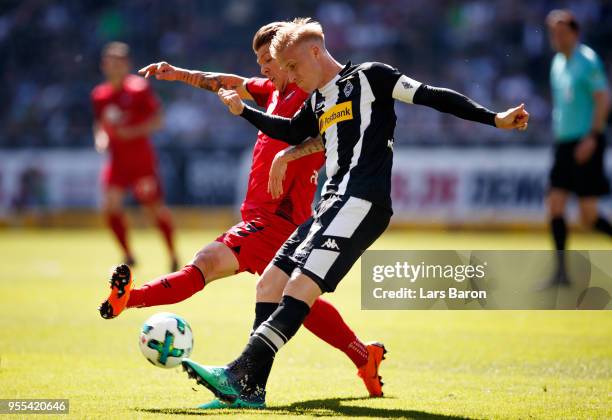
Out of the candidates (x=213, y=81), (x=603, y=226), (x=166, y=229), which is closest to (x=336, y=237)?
(x=213, y=81)

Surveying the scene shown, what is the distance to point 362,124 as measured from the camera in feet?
17.5

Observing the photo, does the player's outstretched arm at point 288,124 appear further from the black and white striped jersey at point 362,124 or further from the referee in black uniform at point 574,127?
the referee in black uniform at point 574,127

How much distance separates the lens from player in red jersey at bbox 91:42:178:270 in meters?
14.5

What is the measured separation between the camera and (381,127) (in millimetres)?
5363

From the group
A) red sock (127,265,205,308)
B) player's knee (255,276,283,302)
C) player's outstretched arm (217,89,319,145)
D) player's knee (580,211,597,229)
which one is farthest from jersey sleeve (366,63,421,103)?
player's knee (580,211,597,229)

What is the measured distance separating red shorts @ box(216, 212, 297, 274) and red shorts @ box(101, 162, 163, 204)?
8.32m

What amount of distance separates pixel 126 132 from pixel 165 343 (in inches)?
361

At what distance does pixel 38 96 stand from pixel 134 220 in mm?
5432

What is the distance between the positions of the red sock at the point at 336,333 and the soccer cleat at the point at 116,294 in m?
1.12

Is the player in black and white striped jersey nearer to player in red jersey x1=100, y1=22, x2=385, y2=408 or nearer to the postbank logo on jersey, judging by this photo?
the postbank logo on jersey

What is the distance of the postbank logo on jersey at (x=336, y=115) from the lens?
5.36 meters

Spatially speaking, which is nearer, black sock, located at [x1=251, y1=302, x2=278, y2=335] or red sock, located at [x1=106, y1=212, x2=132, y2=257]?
black sock, located at [x1=251, y1=302, x2=278, y2=335]

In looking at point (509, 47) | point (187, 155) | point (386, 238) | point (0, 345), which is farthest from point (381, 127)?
point (509, 47)

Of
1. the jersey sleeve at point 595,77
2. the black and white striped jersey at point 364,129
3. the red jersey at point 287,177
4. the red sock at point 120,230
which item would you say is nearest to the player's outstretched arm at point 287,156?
the black and white striped jersey at point 364,129
